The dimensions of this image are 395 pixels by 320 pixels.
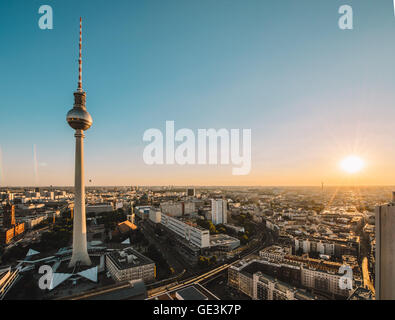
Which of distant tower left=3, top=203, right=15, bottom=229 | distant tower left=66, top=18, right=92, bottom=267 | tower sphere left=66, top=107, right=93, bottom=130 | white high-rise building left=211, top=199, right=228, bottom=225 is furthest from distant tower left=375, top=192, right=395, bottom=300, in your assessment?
distant tower left=3, top=203, right=15, bottom=229

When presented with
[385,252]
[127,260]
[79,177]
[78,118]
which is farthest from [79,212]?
[385,252]

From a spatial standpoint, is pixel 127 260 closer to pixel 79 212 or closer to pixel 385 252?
pixel 79 212

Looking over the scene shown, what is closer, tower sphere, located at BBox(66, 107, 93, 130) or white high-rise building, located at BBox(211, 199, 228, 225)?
tower sphere, located at BBox(66, 107, 93, 130)

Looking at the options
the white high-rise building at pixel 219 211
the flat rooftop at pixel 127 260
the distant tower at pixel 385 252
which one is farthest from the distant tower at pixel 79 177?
the white high-rise building at pixel 219 211

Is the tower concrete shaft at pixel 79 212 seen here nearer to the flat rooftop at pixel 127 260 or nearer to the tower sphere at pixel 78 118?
the tower sphere at pixel 78 118

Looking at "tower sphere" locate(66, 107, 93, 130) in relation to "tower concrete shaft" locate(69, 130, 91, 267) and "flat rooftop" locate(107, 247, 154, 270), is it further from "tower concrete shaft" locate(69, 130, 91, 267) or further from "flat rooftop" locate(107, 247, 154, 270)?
"flat rooftop" locate(107, 247, 154, 270)
